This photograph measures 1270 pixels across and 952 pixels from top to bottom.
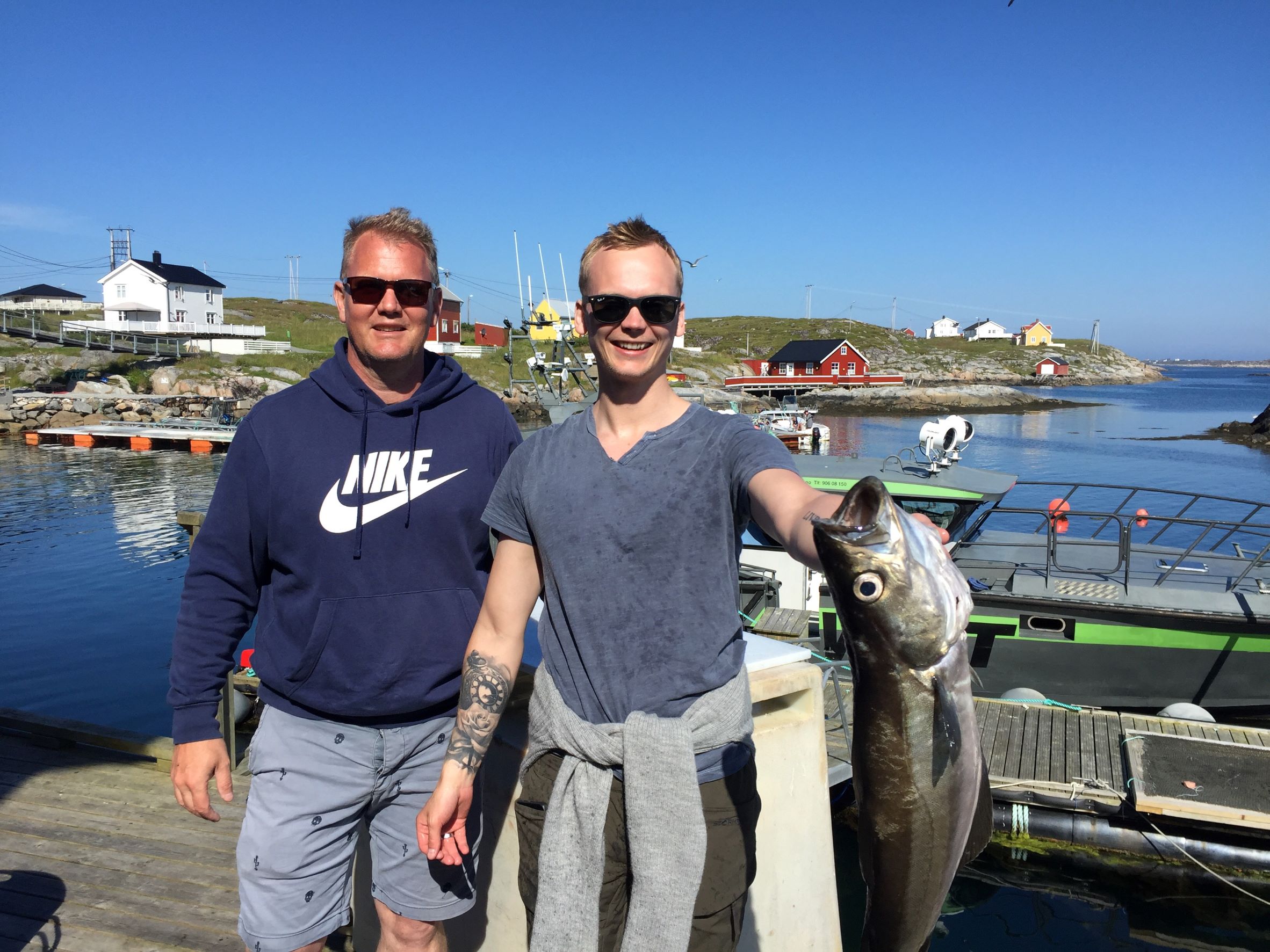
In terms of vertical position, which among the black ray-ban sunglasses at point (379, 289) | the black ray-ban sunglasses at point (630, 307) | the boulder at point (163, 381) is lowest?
the boulder at point (163, 381)

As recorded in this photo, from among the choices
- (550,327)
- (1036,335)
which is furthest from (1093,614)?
(1036,335)

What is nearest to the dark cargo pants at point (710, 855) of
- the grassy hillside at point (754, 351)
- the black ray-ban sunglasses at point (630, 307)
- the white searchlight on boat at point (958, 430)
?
the black ray-ban sunglasses at point (630, 307)

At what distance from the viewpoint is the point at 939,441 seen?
395 inches

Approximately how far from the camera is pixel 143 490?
2686 centimetres

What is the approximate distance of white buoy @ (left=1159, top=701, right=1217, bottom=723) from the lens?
8344 mm

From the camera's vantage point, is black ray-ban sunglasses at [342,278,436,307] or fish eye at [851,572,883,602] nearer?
fish eye at [851,572,883,602]

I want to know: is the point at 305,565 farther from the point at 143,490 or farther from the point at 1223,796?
the point at 143,490

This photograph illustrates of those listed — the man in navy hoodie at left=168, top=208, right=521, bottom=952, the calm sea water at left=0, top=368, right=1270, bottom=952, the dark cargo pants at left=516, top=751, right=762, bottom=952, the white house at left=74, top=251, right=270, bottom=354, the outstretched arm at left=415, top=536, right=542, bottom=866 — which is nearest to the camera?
the dark cargo pants at left=516, top=751, right=762, bottom=952

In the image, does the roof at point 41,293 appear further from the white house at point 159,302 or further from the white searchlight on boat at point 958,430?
the white searchlight on boat at point 958,430

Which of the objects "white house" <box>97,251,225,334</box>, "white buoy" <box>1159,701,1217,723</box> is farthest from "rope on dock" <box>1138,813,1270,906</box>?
"white house" <box>97,251,225,334</box>

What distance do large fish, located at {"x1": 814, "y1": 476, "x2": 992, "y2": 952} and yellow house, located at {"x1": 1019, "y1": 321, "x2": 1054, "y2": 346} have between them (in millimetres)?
148803

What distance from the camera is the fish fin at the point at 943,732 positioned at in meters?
1.70

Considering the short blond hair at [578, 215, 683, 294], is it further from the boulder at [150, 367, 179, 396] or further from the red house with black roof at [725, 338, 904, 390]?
the red house with black roof at [725, 338, 904, 390]

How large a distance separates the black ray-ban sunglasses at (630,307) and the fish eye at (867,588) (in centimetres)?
86
